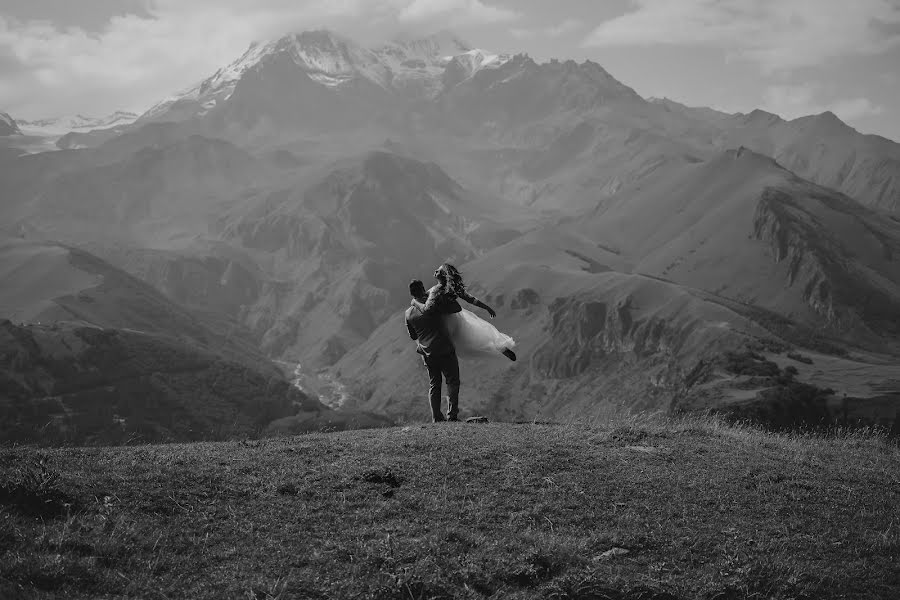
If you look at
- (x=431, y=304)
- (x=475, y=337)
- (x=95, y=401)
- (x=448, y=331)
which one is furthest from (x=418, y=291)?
(x=95, y=401)

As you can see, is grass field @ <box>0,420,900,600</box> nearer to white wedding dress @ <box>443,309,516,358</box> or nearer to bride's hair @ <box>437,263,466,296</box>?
white wedding dress @ <box>443,309,516,358</box>

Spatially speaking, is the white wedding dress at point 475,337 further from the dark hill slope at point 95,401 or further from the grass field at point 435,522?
the dark hill slope at point 95,401

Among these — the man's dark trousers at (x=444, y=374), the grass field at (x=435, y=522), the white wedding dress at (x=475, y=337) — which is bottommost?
the grass field at (x=435, y=522)

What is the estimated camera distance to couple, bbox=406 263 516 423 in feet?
65.3

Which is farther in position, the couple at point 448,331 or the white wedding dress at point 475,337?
the white wedding dress at point 475,337

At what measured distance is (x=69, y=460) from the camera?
13.9 m

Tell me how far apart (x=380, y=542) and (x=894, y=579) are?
25.2 feet

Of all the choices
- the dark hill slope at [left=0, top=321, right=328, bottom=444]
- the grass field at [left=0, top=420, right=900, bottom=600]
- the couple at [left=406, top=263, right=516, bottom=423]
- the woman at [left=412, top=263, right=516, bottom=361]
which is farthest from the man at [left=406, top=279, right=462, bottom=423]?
the dark hill slope at [left=0, top=321, right=328, bottom=444]

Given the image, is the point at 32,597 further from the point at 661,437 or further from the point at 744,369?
the point at 744,369

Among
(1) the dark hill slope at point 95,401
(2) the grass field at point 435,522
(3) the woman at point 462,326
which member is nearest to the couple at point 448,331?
(3) the woman at point 462,326

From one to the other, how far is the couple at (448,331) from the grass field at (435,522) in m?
2.92

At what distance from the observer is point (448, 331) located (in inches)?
804

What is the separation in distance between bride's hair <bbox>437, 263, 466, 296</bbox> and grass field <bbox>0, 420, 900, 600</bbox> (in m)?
3.90

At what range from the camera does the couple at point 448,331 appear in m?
19.9
